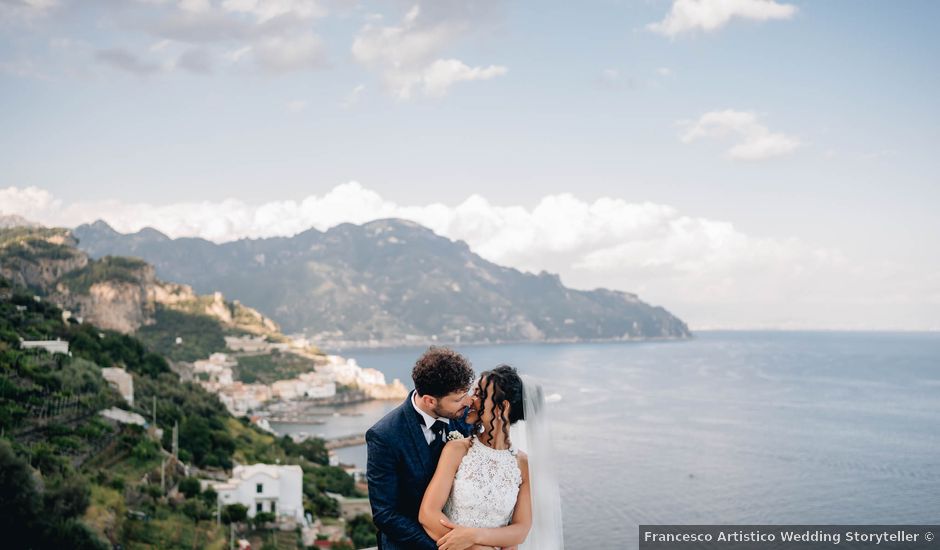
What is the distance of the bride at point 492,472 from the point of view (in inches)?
66.2

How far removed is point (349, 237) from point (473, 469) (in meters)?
160

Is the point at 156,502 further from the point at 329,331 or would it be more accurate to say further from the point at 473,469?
the point at 329,331

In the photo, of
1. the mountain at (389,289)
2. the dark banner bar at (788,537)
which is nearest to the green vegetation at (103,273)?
the dark banner bar at (788,537)

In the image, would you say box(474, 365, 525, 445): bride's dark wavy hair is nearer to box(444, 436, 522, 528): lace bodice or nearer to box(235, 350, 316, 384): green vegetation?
box(444, 436, 522, 528): lace bodice

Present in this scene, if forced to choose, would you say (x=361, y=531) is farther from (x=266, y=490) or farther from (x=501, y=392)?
(x=501, y=392)

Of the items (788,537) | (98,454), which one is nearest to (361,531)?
(98,454)

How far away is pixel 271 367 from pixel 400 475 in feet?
187

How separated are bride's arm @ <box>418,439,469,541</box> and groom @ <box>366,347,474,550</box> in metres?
0.03

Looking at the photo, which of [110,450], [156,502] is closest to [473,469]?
[156,502]

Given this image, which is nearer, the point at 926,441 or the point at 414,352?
the point at 926,441

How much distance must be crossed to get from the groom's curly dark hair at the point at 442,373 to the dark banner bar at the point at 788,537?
19849 millimetres

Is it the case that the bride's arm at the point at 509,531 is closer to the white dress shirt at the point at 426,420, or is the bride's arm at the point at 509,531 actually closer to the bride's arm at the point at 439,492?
the bride's arm at the point at 439,492

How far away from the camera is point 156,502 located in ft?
43.1

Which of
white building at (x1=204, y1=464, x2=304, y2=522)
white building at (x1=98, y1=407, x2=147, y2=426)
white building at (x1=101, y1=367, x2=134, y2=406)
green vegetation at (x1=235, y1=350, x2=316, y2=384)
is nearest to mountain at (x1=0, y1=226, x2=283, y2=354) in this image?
green vegetation at (x1=235, y1=350, x2=316, y2=384)
